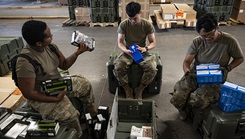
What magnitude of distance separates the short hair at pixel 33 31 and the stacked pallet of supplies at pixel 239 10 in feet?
18.7

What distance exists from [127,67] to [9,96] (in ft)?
4.83

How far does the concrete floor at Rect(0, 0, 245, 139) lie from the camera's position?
2.31 m

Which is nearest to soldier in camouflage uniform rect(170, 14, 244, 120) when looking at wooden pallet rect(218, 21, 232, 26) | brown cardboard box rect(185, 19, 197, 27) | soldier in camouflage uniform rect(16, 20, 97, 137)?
soldier in camouflage uniform rect(16, 20, 97, 137)

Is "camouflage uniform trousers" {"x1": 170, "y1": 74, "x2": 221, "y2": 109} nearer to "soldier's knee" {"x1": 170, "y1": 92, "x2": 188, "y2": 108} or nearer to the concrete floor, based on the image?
"soldier's knee" {"x1": 170, "y1": 92, "x2": 188, "y2": 108}

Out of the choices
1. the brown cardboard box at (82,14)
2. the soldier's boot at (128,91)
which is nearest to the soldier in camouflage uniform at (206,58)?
the soldier's boot at (128,91)

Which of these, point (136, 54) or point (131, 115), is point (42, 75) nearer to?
point (131, 115)

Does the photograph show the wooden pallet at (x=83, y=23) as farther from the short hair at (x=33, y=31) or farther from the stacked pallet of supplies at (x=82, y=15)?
the short hair at (x=33, y=31)

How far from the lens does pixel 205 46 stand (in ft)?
6.82

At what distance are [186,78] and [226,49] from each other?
49 centimetres

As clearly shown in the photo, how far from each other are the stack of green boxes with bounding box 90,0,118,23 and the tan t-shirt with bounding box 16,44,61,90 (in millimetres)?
4148

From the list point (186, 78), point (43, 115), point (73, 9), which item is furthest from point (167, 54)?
point (73, 9)

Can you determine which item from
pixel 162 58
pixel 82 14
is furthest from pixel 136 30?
pixel 82 14

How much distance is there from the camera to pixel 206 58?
209 centimetres

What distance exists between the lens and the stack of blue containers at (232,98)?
5.37 feet
